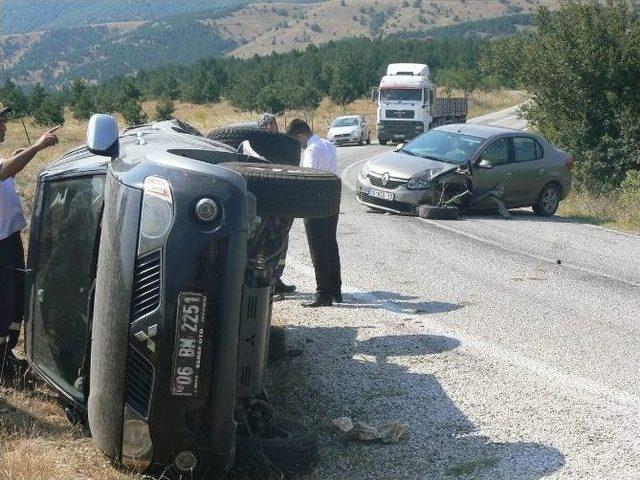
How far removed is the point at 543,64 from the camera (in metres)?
26.1

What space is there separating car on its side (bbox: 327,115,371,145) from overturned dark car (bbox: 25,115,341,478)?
39.1 m

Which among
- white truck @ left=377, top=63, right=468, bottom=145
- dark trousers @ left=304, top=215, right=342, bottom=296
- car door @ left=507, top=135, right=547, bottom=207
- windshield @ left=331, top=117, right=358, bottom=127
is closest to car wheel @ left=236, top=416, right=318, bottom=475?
dark trousers @ left=304, top=215, right=342, bottom=296

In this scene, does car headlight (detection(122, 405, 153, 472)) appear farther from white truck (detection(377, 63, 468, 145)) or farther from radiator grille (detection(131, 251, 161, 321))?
white truck (detection(377, 63, 468, 145))

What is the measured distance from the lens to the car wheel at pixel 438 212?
603 inches

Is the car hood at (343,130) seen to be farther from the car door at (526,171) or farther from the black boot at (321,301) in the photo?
the black boot at (321,301)

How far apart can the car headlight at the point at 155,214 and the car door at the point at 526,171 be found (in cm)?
1320

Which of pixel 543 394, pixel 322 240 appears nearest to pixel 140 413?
pixel 543 394

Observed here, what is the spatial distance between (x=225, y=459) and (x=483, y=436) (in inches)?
69.3

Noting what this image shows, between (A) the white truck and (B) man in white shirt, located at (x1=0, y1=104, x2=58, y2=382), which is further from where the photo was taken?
(A) the white truck

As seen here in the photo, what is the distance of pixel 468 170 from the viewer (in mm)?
15883

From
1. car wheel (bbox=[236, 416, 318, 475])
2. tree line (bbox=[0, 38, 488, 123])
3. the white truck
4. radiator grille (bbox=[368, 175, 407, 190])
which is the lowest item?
tree line (bbox=[0, 38, 488, 123])

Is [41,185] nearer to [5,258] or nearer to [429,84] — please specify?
[5,258]

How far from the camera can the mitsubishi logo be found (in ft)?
13.4

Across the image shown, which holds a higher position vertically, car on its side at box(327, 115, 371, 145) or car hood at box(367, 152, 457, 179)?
car hood at box(367, 152, 457, 179)
